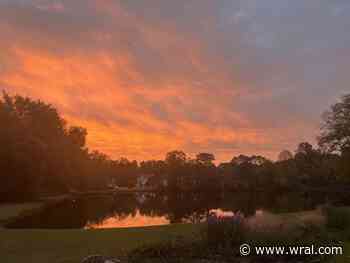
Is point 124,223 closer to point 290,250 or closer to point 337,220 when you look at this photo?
point 337,220

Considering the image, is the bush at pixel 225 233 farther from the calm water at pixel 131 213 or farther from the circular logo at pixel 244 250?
the calm water at pixel 131 213

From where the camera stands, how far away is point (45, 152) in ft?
162

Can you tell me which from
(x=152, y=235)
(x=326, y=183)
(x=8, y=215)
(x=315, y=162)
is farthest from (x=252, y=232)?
(x=315, y=162)

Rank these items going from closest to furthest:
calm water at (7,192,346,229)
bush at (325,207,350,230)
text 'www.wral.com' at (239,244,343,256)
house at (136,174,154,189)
→ text 'www.wral.com' at (239,244,343,256) → bush at (325,207,350,230) → calm water at (7,192,346,229) → house at (136,174,154,189)

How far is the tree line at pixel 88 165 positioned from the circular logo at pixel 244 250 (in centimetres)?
3071

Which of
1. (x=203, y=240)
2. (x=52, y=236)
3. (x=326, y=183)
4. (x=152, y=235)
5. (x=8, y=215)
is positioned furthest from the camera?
(x=326, y=183)

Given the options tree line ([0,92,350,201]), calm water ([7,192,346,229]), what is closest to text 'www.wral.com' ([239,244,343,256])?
calm water ([7,192,346,229])

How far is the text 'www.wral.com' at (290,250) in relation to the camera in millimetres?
10055

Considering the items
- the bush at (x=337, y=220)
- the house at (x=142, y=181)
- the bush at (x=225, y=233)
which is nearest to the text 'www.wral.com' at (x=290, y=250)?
the bush at (x=225, y=233)

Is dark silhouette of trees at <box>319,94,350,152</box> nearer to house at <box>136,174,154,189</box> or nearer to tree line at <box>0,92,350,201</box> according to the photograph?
tree line at <box>0,92,350,201</box>

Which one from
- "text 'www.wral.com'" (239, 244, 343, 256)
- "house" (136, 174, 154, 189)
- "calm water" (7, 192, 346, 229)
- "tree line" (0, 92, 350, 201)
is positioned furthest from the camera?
"house" (136, 174, 154, 189)

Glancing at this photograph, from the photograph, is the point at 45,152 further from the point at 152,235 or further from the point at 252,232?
the point at 252,232

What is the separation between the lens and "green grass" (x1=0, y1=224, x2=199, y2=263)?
40.5 ft

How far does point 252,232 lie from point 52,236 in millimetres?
8701
